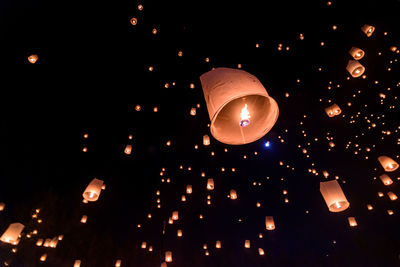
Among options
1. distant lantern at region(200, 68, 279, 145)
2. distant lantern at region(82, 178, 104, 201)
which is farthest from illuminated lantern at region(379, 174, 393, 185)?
distant lantern at region(82, 178, 104, 201)

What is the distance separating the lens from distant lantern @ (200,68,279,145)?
1349 mm

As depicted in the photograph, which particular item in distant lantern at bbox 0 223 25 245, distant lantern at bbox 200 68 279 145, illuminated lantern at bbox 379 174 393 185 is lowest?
distant lantern at bbox 200 68 279 145

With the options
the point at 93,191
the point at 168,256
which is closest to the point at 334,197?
the point at 93,191

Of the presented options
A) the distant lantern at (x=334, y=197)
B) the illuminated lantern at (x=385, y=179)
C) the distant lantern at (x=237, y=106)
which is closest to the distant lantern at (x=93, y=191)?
the distant lantern at (x=237, y=106)

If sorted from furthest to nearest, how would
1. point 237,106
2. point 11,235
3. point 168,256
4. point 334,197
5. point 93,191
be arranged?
point 168,256
point 11,235
point 93,191
point 334,197
point 237,106

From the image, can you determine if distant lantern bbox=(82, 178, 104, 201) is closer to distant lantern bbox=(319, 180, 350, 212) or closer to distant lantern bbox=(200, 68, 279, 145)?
distant lantern bbox=(200, 68, 279, 145)

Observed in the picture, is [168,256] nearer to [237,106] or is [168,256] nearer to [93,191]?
[93,191]

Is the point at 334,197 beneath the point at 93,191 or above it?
beneath

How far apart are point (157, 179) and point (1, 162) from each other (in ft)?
13.9

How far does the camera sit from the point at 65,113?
18.6ft

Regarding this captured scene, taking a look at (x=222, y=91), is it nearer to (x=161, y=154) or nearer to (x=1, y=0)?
(x=1, y=0)

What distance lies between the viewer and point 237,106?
1655 mm

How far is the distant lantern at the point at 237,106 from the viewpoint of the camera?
1.35 m

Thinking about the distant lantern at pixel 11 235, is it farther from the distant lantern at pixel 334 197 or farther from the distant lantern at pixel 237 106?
the distant lantern at pixel 334 197
